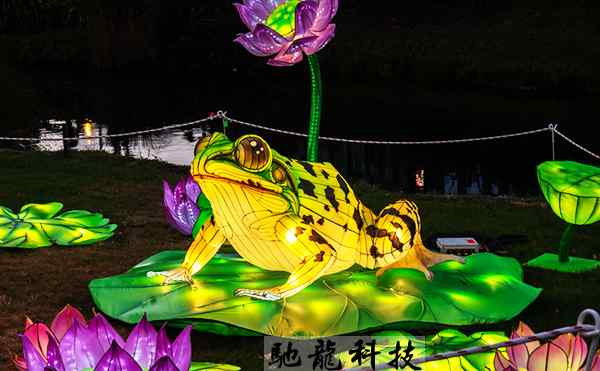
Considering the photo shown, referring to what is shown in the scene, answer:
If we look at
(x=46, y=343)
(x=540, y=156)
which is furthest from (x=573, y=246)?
(x=540, y=156)

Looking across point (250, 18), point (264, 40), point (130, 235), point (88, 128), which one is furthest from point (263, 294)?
point (88, 128)

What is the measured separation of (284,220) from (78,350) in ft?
7.08

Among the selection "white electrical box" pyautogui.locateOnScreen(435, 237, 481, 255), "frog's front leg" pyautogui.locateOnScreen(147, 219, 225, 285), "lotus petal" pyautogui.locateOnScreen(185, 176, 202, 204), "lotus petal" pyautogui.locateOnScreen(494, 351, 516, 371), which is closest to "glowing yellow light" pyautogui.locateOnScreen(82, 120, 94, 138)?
"lotus petal" pyautogui.locateOnScreen(185, 176, 202, 204)

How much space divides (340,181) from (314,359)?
120 centimetres

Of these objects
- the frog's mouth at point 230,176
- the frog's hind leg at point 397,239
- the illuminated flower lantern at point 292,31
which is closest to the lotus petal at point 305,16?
the illuminated flower lantern at point 292,31

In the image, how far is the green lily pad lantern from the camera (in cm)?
606

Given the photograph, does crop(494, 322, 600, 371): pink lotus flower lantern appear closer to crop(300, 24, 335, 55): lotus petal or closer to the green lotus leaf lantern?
crop(300, 24, 335, 55): lotus petal

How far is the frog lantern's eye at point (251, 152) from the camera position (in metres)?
4.87

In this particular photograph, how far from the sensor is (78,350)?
293 cm

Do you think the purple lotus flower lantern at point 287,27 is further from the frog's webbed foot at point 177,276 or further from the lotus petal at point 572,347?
the lotus petal at point 572,347

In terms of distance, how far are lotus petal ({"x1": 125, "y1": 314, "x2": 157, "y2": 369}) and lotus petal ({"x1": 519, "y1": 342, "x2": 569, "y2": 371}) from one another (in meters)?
1.17

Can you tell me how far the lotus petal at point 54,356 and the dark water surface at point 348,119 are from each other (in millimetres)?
8254

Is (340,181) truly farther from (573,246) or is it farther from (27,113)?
(27,113)

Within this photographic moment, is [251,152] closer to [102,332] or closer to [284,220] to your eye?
[284,220]
